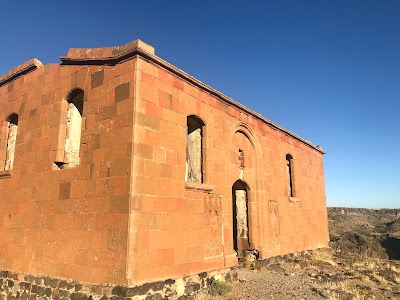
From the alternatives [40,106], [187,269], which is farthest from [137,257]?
[40,106]

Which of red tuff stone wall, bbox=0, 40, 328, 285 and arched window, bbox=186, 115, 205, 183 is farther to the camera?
arched window, bbox=186, 115, 205, 183

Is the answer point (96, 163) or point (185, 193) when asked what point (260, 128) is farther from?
point (96, 163)

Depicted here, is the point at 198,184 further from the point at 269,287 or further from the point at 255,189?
the point at 255,189

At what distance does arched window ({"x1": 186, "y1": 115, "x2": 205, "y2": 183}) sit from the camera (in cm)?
870

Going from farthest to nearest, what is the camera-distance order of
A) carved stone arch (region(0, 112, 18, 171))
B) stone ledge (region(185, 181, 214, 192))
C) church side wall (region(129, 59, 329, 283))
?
carved stone arch (region(0, 112, 18, 171)), stone ledge (region(185, 181, 214, 192)), church side wall (region(129, 59, 329, 283))

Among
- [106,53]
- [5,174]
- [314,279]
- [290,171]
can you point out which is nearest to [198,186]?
[106,53]

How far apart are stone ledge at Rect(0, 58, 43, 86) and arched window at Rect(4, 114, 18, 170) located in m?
1.23

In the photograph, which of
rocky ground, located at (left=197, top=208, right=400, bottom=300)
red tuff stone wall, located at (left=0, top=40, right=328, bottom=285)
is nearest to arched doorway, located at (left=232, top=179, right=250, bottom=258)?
rocky ground, located at (left=197, top=208, right=400, bottom=300)

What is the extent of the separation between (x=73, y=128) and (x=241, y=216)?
613 cm

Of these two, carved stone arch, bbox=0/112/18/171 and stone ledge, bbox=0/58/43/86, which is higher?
stone ledge, bbox=0/58/43/86

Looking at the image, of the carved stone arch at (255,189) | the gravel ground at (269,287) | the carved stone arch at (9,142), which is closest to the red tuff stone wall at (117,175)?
the carved stone arch at (9,142)

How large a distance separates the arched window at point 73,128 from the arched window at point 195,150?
9.48 ft

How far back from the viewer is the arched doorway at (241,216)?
1073 cm

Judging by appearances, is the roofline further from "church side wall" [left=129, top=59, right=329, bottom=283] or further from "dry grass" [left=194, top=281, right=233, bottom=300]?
"dry grass" [left=194, top=281, right=233, bottom=300]
